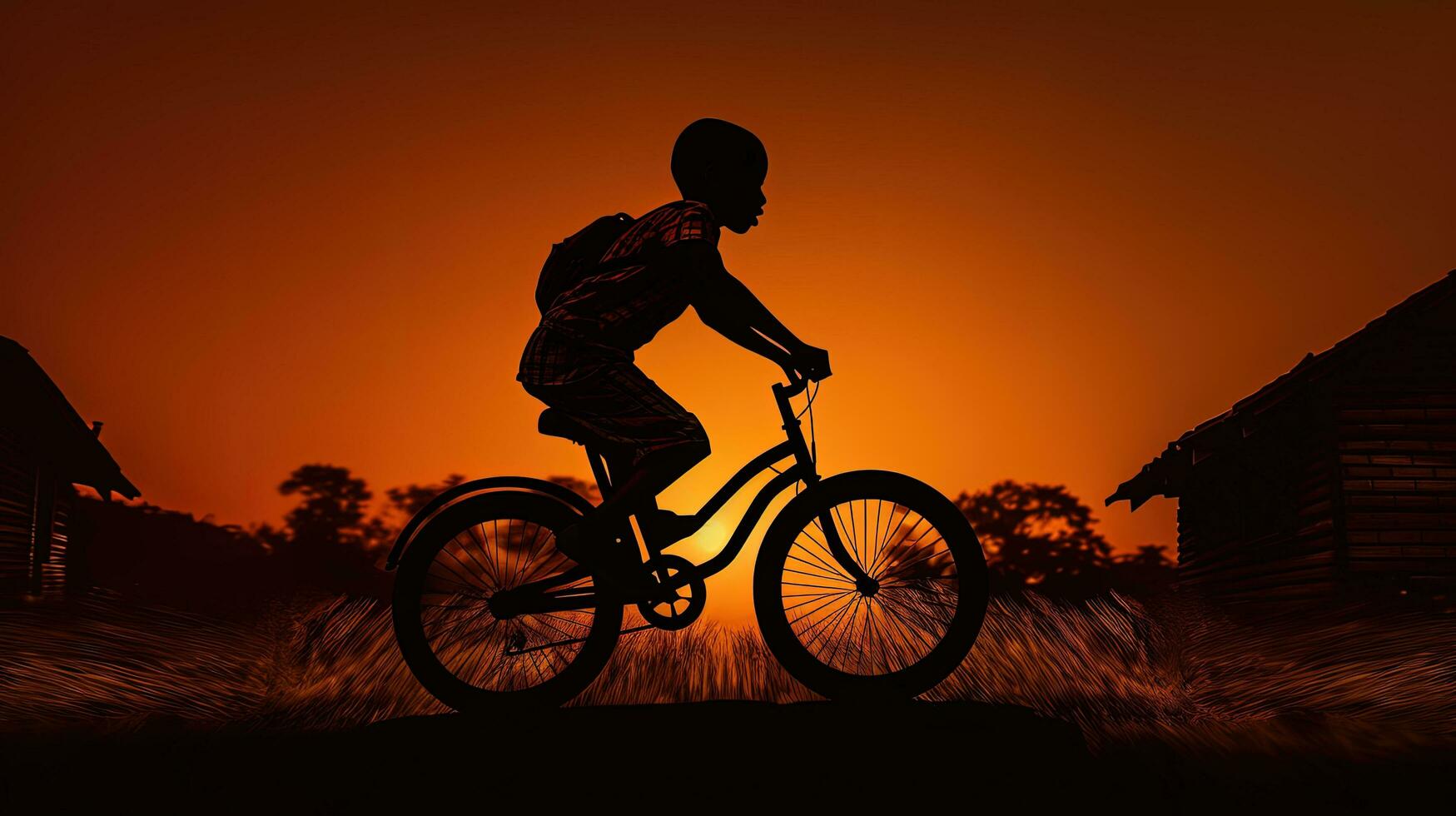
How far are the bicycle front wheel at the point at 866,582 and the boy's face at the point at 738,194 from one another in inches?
41.8

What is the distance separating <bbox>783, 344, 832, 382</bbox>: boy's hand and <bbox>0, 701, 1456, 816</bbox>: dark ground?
1222 millimetres

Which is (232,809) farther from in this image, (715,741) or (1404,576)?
(1404,576)

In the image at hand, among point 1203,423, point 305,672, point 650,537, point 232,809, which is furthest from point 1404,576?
point 232,809

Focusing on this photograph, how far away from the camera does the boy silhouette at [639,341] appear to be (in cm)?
351

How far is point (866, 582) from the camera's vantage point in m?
3.66

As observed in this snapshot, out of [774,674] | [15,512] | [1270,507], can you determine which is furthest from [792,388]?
[15,512]

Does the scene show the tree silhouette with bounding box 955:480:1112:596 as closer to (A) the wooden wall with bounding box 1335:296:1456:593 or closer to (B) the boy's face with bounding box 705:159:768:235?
(A) the wooden wall with bounding box 1335:296:1456:593

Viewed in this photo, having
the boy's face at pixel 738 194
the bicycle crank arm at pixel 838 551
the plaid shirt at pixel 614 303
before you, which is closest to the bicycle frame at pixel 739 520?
the bicycle crank arm at pixel 838 551

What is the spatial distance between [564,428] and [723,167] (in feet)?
3.79

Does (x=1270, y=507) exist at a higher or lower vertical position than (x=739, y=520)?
higher

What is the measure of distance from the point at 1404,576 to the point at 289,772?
10.8m

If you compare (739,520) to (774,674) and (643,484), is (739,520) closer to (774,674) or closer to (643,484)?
(643,484)

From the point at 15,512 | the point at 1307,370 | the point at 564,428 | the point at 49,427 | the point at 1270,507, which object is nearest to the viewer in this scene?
the point at 564,428

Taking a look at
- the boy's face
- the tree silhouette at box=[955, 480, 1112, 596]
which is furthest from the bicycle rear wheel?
the tree silhouette at box=[955, 480, 1112, 596]
